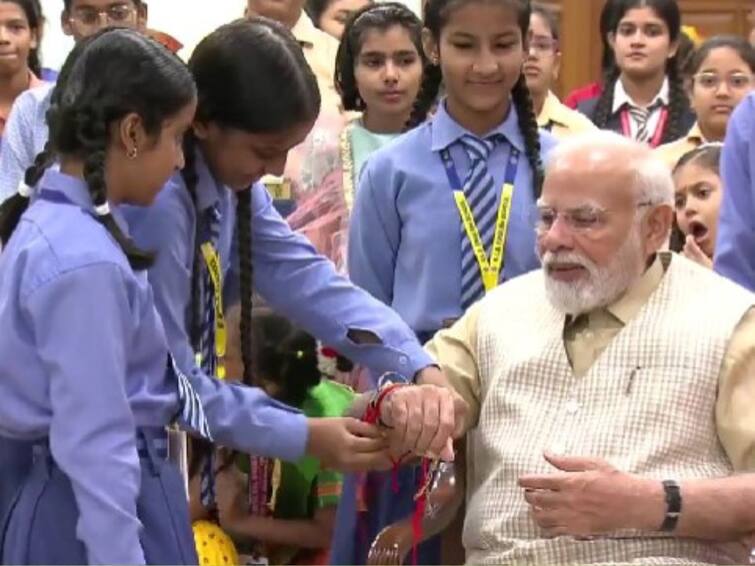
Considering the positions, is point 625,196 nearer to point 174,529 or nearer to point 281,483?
point 174,529

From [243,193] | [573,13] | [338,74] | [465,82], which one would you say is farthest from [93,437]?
[573,13]

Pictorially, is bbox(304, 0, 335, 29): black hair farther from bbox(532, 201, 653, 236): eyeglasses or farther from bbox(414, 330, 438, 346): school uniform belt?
bbox(532, 201, 653, 236): eyeglasses

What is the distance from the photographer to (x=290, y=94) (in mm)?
2771

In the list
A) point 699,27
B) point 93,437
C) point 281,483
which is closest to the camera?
point 93,437

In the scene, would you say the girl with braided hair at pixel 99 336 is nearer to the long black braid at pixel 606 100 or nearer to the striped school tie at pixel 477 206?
the striped school tie at pixel 477 206

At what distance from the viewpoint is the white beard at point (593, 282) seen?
305 centimetres

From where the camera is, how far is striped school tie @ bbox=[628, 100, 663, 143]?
5.70m

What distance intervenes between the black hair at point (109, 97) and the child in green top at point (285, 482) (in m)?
1.50

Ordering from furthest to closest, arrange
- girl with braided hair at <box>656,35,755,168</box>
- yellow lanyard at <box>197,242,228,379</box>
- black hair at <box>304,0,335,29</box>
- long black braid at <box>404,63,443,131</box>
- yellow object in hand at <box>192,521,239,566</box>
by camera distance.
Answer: black hair at <box>304,0,335,29</box> → girl with braided hair at <box>656,35,755,168</box> → long black braid at <box>404,63,443,131</box> → yellow object in hand at <box>192,521,239,566</box> → yellow lanyard at <box>197,242,228,379</box>

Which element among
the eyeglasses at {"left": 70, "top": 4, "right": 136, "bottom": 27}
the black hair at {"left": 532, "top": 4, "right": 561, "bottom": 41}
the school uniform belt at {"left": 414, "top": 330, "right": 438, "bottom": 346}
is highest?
the eyeglasses at {"left": 70, "top": 4, "right": 136, "bottom": 27}

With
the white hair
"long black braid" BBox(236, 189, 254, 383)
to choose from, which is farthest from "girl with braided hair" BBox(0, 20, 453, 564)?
the white hair

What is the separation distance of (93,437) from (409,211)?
51.3 inches

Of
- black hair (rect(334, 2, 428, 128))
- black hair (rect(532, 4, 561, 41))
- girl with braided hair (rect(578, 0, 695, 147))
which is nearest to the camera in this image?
black hair (rect(334, 2, 428, 128))

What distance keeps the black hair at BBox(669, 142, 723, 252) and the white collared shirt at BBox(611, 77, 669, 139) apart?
124cm
